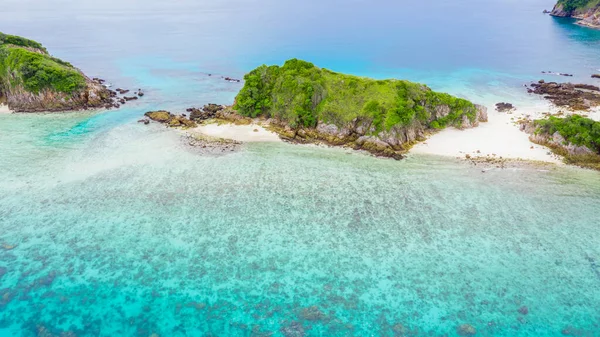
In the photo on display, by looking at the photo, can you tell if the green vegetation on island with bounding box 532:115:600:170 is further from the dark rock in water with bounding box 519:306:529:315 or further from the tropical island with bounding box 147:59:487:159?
the dark rock in water with bounding box 519:306:529:315

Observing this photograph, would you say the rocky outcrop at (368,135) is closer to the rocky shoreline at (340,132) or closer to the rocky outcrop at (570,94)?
the rocky shoreline at (340,132)

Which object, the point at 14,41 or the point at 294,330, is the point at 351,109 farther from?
the point at 14,41

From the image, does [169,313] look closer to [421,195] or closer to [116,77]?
[421,195]

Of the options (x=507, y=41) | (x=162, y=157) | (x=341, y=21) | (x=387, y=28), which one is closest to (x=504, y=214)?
(x=162, y=157)

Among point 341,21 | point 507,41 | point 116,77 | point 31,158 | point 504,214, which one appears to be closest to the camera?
point 504,214

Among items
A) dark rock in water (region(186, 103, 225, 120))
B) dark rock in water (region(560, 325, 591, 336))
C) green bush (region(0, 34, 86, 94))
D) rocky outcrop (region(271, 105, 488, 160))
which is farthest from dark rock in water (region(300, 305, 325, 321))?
green bush (region(0, 34, 86, 94))

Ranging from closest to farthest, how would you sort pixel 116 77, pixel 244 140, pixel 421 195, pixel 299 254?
pixel 299 254 → pixel 421 195 → pixel 244 140 → pixel 116 77

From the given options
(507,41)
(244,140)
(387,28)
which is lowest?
(244,140)
